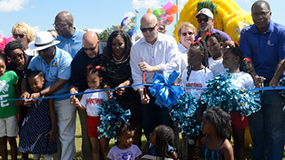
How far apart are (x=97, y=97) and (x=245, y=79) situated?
2173 millimetres

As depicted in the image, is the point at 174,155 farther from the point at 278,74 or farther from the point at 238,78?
the point at 278,74

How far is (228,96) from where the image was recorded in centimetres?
412

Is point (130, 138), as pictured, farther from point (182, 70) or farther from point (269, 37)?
point (269, 37)

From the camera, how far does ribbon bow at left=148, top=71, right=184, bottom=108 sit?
13.8 feet

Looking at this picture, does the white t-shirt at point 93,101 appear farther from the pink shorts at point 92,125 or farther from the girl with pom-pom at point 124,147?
the girl with pom-pom at point 124,147

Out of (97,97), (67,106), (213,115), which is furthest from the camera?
(67,106)

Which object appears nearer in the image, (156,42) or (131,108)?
(156,42)

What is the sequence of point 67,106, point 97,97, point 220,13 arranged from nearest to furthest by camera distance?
point 97,97 → point 67,106 → point 220,13

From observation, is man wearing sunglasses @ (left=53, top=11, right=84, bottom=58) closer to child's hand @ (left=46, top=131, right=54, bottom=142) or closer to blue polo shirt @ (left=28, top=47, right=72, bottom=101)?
blue polo shirt @ (left=28, top=47, right=72, bottom=101)

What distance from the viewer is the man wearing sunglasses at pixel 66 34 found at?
5430 millimetres

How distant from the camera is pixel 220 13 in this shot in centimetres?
672

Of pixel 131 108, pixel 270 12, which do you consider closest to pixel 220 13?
pixel 270 12

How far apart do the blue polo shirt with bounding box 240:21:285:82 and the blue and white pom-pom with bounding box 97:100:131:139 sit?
79.9 inches

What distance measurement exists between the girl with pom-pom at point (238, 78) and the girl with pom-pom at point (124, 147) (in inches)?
56.3
